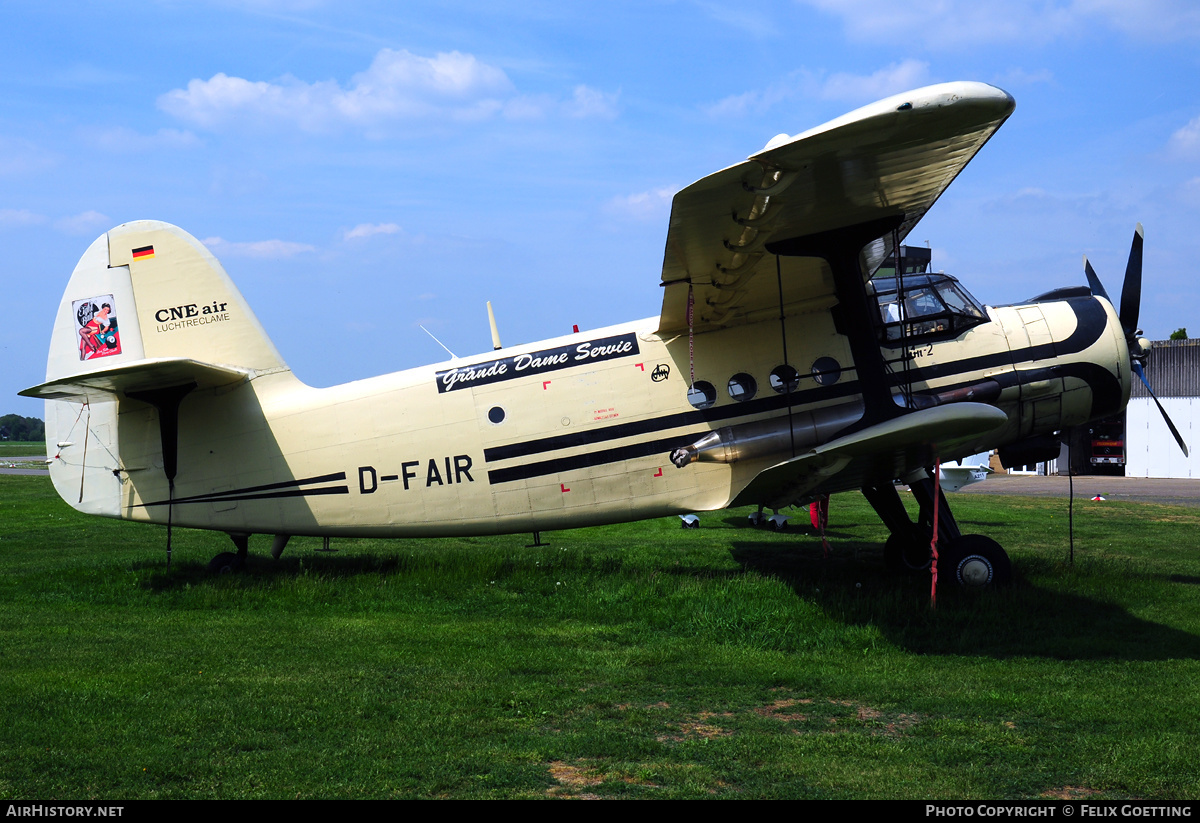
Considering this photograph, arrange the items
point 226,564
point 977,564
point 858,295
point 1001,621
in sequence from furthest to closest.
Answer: point 226,564
point 977,564
point 858,295
point 1001,621

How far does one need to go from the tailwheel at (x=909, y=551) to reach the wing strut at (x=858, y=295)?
217cm

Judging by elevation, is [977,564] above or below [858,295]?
below

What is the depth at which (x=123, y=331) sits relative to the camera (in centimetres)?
1023

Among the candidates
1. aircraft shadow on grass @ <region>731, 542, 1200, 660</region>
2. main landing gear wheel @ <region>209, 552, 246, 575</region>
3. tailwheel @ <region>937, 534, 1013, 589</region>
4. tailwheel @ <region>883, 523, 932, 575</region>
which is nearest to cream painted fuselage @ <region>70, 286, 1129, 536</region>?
main landing gear wheel @ <region>209, 552, 246, 575</region>

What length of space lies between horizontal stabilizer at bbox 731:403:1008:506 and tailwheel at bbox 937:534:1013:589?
132 centimetres

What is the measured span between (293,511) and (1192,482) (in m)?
36.5

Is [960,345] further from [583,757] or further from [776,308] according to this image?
[583,757]

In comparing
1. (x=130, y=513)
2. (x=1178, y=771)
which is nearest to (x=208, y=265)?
(x=130, y=513)

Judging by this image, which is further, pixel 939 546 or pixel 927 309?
pixel 927 309

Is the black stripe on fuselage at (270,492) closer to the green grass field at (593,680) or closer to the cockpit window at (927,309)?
the green grass field at (593,680)

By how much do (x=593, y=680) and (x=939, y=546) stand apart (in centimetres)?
455

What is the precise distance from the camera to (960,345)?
922 cm

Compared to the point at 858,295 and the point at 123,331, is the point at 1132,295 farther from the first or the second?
the point at 123,331

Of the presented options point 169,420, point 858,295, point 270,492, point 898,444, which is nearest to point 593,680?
point 898,444
